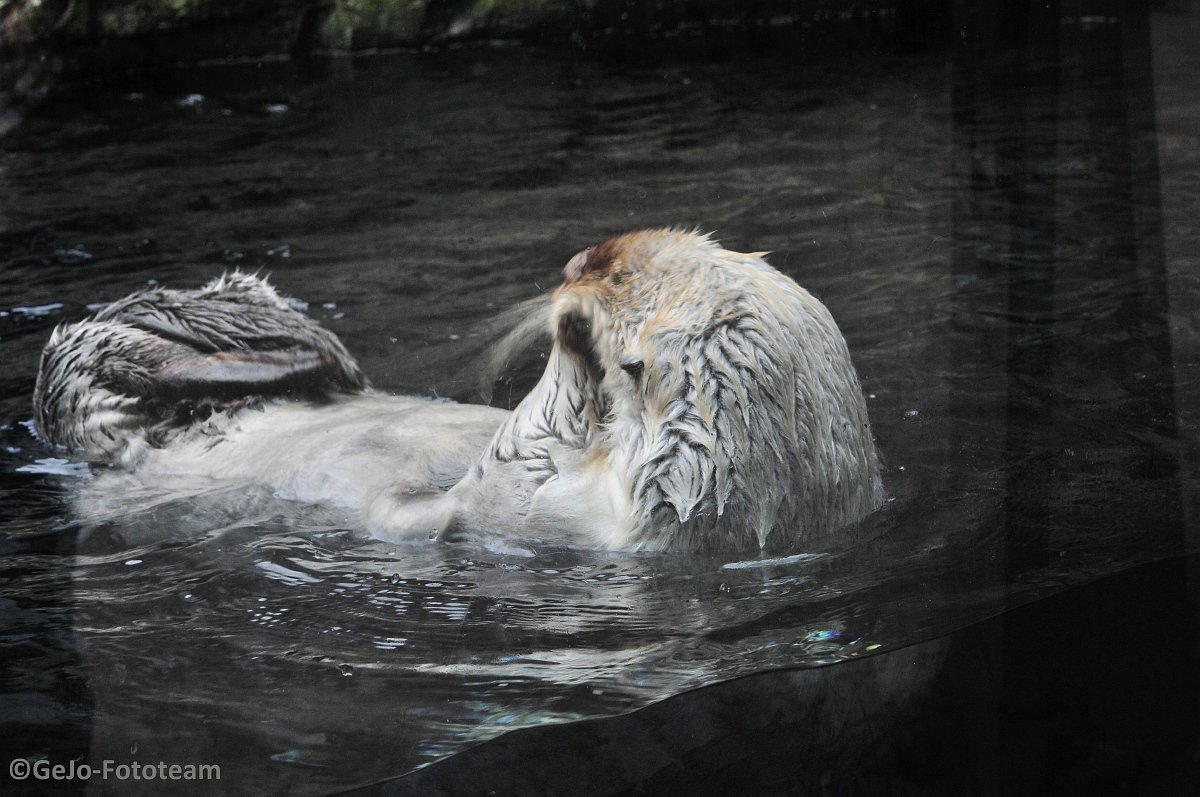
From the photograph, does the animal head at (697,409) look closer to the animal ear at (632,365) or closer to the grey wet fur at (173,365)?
the animal ear at (632,365)

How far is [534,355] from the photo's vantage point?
3.97m

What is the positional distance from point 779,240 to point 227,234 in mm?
2504

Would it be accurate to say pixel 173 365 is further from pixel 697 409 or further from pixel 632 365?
pixel 697 409

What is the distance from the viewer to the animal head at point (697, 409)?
89.6 inches

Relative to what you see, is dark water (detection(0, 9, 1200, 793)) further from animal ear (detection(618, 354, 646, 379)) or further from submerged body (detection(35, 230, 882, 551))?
animal ear (detection(618, 354, 646, 379))

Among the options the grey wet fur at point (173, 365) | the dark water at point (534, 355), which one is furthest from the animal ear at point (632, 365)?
the grey wet fur at point (173, 365)

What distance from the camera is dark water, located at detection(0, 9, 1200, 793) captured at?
2.05 meters

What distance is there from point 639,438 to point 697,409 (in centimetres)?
16

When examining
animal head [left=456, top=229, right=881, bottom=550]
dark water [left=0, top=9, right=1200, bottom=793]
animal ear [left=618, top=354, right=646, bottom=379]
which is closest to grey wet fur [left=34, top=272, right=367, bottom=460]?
dark water [left=0, top=9, right=1200, bottom=793]

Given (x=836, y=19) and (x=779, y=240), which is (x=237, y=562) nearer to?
(x=779, y=240)

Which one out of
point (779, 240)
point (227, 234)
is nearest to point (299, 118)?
point (227, 234)

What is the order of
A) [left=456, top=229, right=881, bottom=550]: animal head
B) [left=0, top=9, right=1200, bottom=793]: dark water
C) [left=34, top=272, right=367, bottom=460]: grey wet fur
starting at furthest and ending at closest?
[left=34, top=272, right=367, bottom=460]: grey wet fur < [left=456, top=229, right=881, bottom=550]: animal head < [left=0, top=9, right=1200, bottom=793]: dark water

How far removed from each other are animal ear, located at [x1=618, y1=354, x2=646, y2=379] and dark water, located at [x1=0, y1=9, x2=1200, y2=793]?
387 mm

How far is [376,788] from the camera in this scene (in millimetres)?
1686
